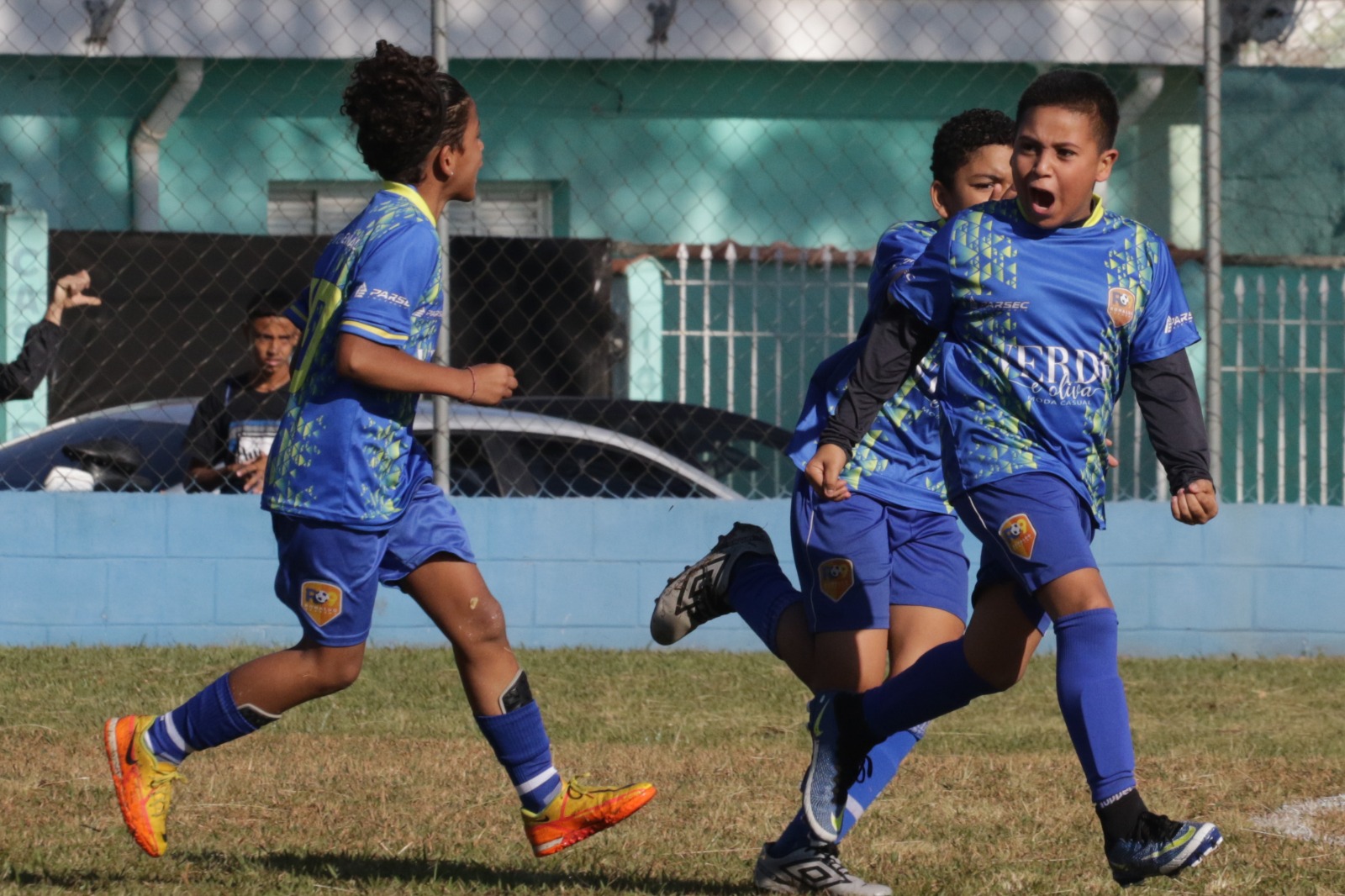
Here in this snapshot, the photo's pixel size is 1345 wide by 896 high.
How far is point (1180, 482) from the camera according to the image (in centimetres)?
365

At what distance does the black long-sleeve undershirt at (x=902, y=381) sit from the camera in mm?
3701

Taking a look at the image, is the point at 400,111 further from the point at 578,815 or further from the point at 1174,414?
the point at 1174,414

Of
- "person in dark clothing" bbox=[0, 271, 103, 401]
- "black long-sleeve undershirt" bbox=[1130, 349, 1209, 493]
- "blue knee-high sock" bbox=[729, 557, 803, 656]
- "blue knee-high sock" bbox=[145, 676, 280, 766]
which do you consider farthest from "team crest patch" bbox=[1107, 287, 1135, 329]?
"person in dark clothing" bbox=[0, 271, 103, 401]

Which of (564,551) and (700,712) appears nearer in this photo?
(700,712)

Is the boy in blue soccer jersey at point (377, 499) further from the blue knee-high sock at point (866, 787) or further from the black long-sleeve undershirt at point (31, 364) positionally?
the black long-sleeve undershirt at point (31, 364)

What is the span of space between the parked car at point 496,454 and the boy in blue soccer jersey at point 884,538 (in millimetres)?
3591

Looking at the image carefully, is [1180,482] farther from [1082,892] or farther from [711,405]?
[711,405]

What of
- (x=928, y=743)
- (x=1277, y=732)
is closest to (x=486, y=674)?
(x=928, y=743)

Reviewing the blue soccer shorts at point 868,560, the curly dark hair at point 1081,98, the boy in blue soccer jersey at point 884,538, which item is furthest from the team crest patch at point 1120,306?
the blue soccer shorts at point 868,560

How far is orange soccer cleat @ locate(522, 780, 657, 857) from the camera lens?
3908 mm

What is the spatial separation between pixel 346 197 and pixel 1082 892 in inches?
384

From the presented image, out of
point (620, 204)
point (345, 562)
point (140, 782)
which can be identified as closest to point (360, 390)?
point (345, 562)

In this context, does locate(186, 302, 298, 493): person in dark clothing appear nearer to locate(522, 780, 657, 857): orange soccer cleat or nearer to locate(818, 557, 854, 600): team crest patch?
locate(818, 557, 854, 600): team crest patch

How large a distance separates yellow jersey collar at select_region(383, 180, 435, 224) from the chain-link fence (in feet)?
12.5
